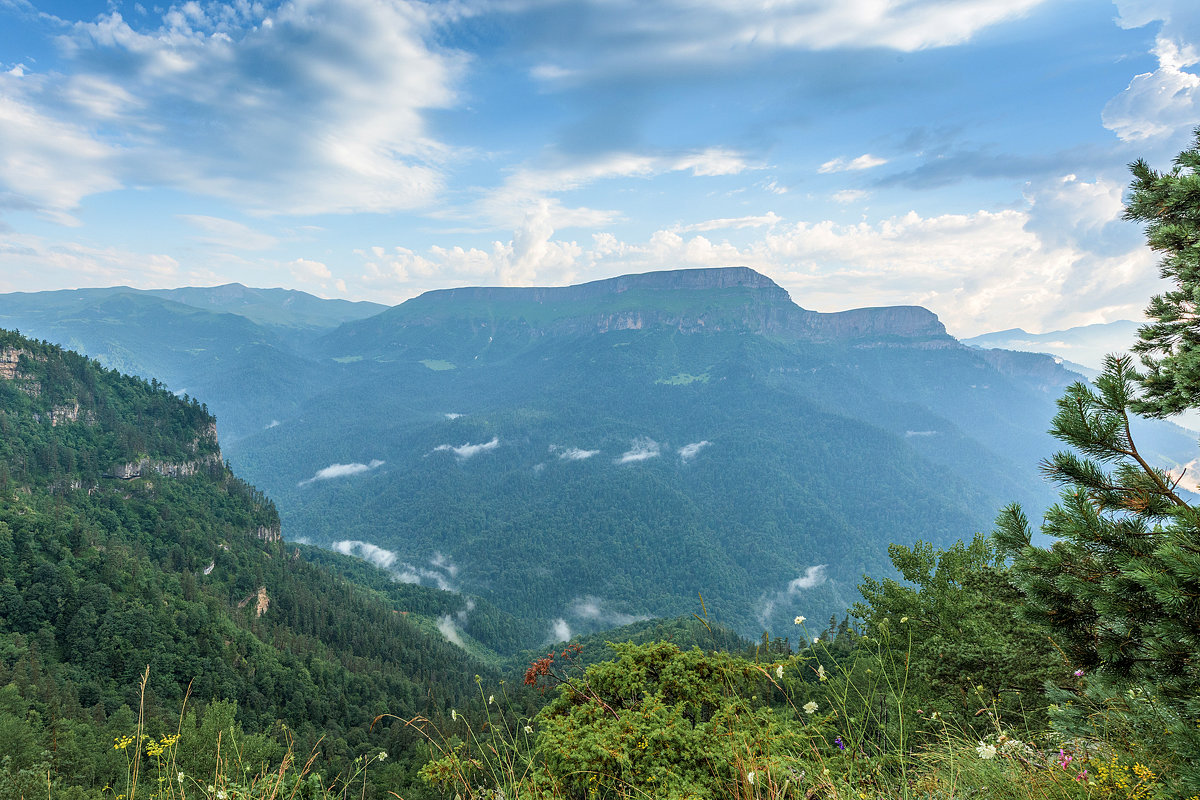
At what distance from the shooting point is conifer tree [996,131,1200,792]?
2711mm

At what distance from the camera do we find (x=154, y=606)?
51.6m

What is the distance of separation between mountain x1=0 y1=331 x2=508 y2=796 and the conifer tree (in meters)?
19.6

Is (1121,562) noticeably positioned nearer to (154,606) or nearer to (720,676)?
(720,676)

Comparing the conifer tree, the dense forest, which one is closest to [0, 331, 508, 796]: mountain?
the dense forest

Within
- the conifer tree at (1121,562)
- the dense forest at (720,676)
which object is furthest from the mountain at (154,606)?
the conifer tree at (1121,562)

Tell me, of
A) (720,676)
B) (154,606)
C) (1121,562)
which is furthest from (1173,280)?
(154,606)

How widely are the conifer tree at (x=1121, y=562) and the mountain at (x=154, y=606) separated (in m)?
19.6

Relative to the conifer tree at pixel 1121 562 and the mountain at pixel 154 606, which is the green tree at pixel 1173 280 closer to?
the conifer tree at pixel 1121 562

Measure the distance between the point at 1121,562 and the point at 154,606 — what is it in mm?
72480

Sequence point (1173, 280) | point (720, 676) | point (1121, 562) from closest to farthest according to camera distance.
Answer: point (1121, 562) < point (1173, 280) < point (720, 676)

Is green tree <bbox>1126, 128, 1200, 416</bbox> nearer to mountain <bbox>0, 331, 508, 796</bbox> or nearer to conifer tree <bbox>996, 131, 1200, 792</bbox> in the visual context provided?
conifer tree <bbox>996, 131, 1200, 792</bbox>

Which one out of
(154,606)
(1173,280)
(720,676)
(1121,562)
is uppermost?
(1173,280)

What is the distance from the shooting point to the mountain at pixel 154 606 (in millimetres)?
35125

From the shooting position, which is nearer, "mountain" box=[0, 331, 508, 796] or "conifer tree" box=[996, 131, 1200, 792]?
"conifer tree" box=[996, 131, 1200, 792]
